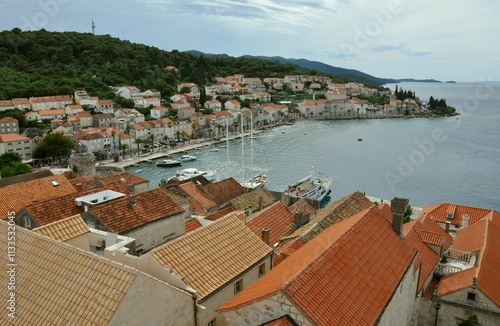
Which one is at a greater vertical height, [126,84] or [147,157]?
[126,84]

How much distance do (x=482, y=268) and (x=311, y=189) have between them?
34.9 meters

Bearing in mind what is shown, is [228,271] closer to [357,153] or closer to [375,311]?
[375,311]

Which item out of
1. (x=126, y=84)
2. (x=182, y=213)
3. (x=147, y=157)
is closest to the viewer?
(x=182, y=213)

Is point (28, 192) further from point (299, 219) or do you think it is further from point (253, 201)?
point (299, 219)

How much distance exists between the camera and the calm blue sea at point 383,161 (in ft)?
179

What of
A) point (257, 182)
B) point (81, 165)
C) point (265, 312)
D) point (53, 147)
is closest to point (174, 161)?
point (53, 147)

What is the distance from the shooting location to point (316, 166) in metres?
68.9

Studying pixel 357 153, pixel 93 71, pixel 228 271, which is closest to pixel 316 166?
pixel 357 153

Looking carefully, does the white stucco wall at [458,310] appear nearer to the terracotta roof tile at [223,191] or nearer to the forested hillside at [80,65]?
the terracotta roof tile at [223,191]

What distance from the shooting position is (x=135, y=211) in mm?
15180

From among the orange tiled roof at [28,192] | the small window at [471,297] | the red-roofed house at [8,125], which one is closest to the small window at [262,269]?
the small window at [471,297]

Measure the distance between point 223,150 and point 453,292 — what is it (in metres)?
74.4

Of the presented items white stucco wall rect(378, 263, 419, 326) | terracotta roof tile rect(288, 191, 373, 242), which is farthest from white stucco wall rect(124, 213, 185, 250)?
white stucco wall rect(378, 263, 419, 326)

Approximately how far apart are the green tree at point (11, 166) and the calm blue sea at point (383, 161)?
1781 centimetres
